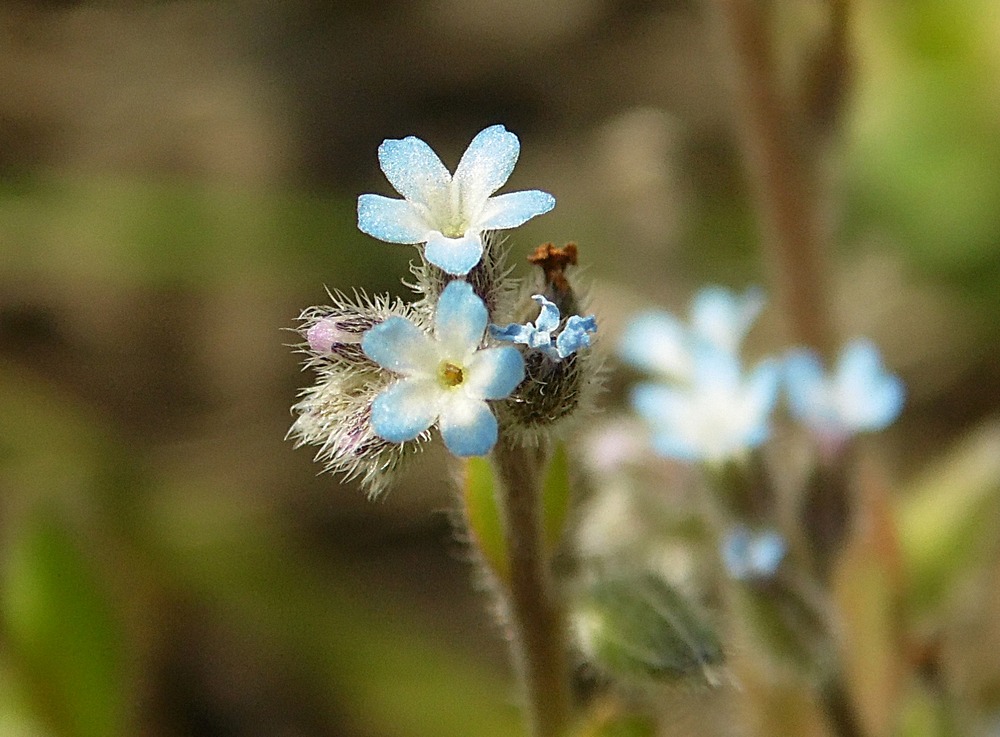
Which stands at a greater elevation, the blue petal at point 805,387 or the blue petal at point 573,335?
the blue petal at point 805,387

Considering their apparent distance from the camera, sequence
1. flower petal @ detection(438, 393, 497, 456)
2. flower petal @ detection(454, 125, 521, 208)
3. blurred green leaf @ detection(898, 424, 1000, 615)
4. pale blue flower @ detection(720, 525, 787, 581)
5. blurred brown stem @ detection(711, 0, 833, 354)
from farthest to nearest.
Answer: blurred green leaf @ detection(898, 424, 1000, 615) < blurred brown stem @ detection(711, 0, 833, 354) < pale blue flower @ detection(720, 525, 787, 581) < flower petal @ detection(454, 125, 521, 208) < flower petal @ detection(438, 393, 497, 456)

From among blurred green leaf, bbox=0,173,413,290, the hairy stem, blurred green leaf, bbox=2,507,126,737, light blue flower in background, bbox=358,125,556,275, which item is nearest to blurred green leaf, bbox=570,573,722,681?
the hairy stem

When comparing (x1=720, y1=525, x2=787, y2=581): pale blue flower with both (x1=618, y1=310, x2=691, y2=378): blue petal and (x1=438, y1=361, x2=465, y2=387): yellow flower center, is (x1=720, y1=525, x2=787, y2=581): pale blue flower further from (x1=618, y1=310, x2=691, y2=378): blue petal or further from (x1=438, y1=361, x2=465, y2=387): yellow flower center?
(x1=438, y1=361, x2=465, y2=387): yellow flower center

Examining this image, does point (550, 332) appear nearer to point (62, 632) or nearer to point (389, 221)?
point (389, 221)

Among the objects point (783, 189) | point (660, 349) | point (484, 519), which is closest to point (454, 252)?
point (484, 519)

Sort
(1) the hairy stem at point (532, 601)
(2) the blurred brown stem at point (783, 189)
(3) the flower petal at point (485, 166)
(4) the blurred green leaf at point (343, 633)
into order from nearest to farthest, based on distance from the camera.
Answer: (3) the flower petal at point (485, 166)
(1) the hairy stem at point (532, 601)
(2) the blurred brown stem at point (783, 189)
(4) the blurred green leaf at point (343, 633)

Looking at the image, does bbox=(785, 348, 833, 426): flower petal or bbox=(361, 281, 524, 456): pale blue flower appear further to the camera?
bbox=(785, 348, 833, 426): flower petal

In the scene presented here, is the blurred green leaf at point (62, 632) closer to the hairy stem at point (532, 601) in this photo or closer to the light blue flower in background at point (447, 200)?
the hairy stem at point (532, 601)

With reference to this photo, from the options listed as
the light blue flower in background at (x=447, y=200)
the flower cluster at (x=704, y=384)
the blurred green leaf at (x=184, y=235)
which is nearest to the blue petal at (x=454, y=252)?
the light blue flower in background at (x=447, y=200)
